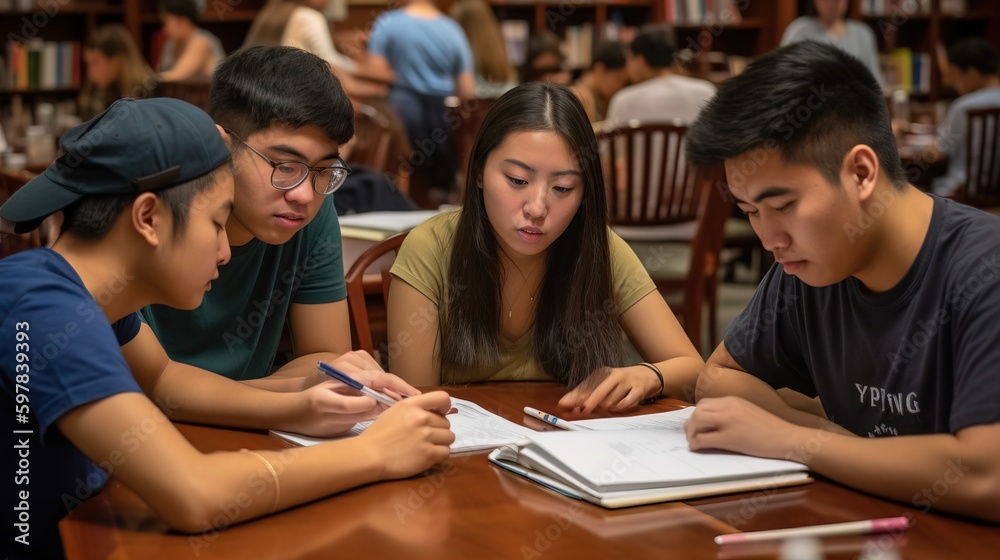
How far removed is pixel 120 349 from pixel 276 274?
0.70 m

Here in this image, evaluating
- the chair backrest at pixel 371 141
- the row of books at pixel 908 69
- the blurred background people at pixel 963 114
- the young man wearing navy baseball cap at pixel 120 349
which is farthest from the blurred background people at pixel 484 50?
the young man wearing navy baseball cap at pixel 120 349

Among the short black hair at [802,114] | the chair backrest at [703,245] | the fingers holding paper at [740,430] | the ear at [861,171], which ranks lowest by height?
the chair backrest at [703,245]

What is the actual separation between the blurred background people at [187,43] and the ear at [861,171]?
17.4ft

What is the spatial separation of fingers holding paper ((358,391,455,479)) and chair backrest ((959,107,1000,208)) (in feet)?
14.6

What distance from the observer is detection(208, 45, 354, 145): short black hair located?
69.2 inches

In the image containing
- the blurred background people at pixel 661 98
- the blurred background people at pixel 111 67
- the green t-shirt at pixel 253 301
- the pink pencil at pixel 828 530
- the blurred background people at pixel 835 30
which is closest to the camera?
the pink pencil at pixel 828 530

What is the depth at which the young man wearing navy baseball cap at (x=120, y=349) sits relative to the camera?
1.15 meters

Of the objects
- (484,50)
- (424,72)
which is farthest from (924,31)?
(424,72)

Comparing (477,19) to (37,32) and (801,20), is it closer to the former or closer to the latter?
(801,20)

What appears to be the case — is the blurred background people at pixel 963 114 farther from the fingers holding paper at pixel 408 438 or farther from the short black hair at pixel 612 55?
the fingers holding paper at pixel 408 438

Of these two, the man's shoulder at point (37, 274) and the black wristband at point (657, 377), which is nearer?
the man's shoulder at point (37, 274)

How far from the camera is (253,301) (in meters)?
1.97

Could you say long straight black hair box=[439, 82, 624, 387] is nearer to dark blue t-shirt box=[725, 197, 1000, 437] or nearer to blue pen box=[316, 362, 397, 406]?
dark blue t-shirt box=[725, 197, 1000, 437]

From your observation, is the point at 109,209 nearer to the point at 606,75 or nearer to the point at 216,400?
the point at 216,400
